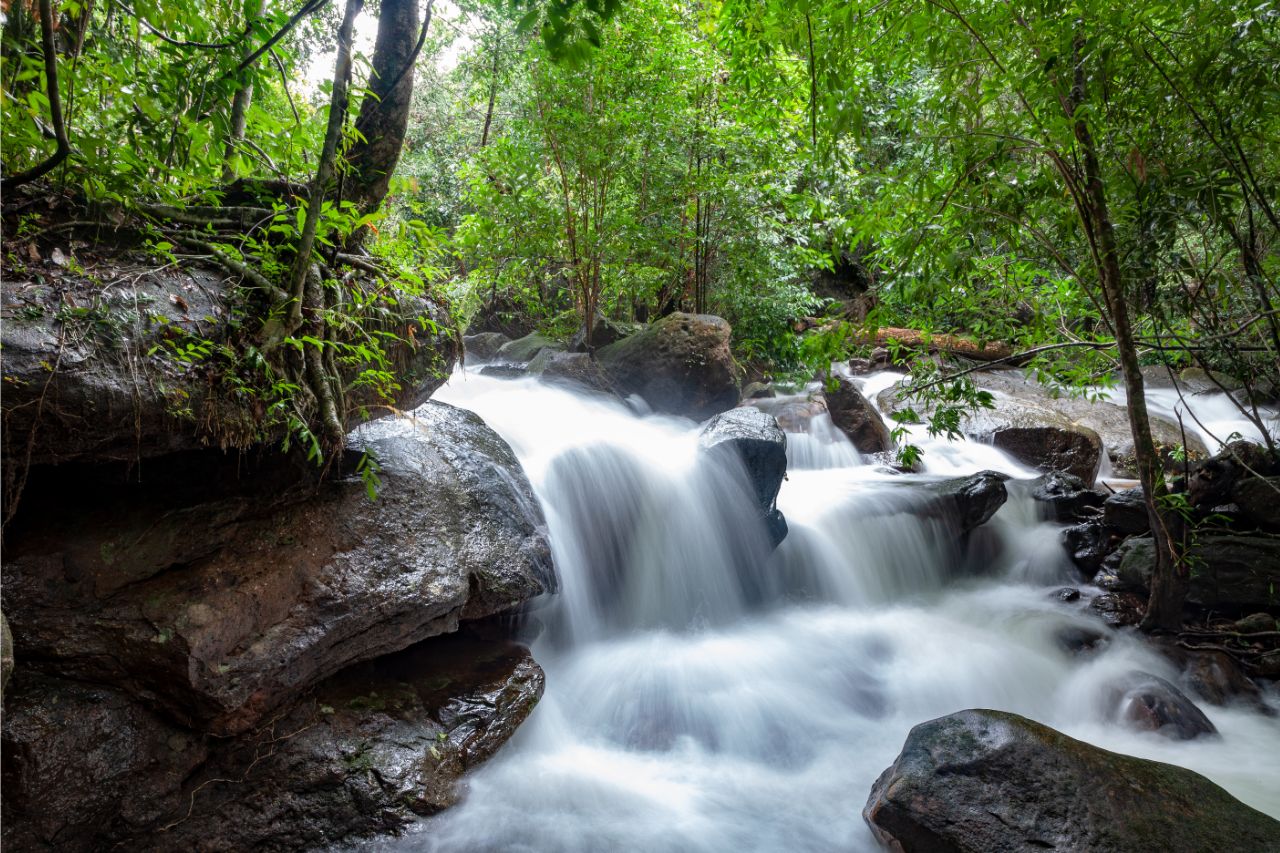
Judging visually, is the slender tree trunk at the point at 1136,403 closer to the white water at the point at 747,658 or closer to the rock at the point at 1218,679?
the rock at the point at 1218,679

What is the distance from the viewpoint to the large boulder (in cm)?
256

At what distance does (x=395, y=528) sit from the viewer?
368cm

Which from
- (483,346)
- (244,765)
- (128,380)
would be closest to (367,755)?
(244,765)

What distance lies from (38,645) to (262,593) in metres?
0.80

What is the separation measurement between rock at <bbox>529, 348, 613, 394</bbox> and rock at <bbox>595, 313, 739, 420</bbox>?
0.27 metres

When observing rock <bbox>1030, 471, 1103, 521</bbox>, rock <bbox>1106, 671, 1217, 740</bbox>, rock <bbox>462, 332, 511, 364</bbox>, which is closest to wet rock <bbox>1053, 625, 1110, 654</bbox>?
rock <bbox>1106, 671, 1217, 740</bbox>

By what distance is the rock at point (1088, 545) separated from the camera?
6.38 metres

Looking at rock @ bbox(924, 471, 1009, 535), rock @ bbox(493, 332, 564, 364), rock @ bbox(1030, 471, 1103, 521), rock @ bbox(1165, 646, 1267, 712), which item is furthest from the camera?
rock @ bbox(493, 332, 564, 364)

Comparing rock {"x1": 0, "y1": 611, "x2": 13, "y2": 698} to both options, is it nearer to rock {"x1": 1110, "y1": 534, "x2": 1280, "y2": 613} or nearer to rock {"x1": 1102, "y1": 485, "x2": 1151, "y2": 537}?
rock {"x1": 1110, "y1": 534, "x2": 1280, "y2": 613}

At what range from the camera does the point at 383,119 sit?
3768 millimetres

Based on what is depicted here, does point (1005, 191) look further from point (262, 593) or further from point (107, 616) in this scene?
point (107, 616)

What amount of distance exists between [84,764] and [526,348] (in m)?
8.59

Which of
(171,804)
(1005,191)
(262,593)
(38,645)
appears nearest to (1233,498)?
(1005,191)

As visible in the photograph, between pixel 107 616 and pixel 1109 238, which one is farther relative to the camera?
pixel 1109 238
